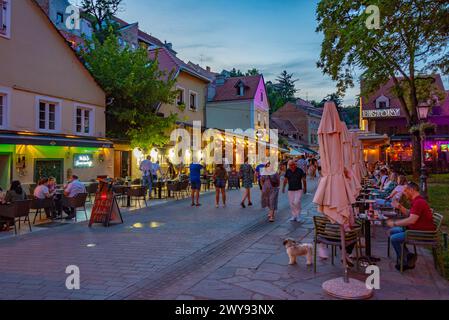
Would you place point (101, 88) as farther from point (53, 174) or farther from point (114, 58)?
point (53, 174)

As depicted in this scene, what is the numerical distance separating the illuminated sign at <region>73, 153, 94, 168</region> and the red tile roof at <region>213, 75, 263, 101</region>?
878 inches

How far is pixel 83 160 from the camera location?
17.5 metres

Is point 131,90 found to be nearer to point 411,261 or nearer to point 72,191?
point 72,191

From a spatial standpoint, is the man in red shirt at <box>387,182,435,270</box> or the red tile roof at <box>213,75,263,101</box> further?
the red tile roof at <box>213,75,263,101</box>

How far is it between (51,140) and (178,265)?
10276mm

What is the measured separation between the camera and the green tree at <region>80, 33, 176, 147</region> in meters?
19.6

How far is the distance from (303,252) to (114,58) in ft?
56.6

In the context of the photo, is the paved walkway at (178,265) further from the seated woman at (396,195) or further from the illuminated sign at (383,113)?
the illuminated sign at (383,113)

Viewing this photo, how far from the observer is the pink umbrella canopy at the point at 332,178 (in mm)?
5109

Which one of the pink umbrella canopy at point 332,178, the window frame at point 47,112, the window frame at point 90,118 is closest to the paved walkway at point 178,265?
the pink umbrella canopy at point 332,178

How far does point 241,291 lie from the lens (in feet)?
16.2

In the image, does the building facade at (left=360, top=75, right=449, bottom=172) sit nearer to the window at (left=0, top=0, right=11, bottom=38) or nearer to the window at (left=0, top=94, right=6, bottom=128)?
the window at (left=0, top=0, right=11, bottom=38)

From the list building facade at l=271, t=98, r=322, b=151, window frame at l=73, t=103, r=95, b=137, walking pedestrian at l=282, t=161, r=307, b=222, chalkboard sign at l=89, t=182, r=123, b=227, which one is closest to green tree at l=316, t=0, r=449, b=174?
walking pedestrian at l=282, t=161, r=307, b=222
